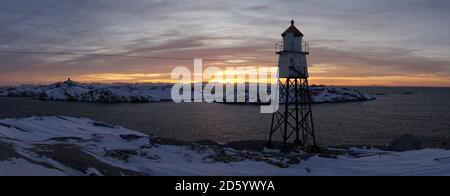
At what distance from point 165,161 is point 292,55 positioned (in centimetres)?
1372

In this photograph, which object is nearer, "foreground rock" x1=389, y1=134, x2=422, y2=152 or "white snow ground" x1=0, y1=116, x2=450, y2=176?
"white snow ground" x1=0, y1=116, x2=450, y2=176

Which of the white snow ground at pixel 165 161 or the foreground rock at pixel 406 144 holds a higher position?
the white snow ground at pixel 165 161

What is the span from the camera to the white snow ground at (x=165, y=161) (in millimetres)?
18859

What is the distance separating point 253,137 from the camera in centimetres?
5400

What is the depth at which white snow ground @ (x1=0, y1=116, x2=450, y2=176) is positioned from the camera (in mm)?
18859

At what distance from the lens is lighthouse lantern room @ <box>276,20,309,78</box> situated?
31.6 m

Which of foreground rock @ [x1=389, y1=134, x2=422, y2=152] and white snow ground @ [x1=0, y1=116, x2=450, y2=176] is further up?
white snow ground @ [x1=0, y1=116, x2=450, y2=176]

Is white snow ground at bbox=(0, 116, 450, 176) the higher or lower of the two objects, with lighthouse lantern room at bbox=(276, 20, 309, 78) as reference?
lower

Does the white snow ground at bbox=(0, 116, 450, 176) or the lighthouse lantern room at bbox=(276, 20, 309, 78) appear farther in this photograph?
the lighthouse lantern room at bbox=(276, 20, 309, 78)

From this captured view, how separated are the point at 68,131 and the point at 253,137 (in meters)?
25.7

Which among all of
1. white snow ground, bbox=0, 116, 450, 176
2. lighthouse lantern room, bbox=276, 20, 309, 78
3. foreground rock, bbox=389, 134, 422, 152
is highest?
lighthouse lantern room, bbox=276, 20, 309, 78

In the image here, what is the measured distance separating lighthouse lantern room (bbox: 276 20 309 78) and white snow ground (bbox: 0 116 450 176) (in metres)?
8.48

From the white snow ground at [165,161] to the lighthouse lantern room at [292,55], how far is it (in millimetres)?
8480
